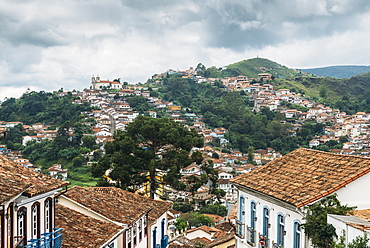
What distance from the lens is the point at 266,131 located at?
137500mm

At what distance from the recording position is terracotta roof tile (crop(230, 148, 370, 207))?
43.6 ft

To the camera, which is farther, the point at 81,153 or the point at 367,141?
the point at 367,141

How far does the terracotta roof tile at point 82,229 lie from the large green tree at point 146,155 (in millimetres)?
13267

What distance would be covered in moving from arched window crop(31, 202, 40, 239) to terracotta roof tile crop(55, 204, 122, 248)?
187 cm

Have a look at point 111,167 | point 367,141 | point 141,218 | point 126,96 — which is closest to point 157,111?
point 126,96

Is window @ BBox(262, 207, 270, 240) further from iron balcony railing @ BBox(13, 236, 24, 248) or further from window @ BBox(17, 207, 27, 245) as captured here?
iron balcony railing @ BBox(13, 236, 24, 248)

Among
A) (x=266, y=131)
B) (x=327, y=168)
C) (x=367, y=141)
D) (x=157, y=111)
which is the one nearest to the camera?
(x=327, y=168)

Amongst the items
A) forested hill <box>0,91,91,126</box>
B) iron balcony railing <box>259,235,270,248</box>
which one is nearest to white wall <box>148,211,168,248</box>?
iron balcony railing <box>259,235,270,248</box>

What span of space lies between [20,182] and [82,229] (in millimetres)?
5124

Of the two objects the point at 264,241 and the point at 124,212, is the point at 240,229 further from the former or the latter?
the point at 124,212

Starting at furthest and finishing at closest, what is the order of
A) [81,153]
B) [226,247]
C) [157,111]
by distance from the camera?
[157,111]
[81,153]
[226,247]

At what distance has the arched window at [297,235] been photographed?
1345 centimetres

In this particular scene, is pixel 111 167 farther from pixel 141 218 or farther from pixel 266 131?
pixel 266 131

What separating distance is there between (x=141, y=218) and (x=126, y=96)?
157273 mm
